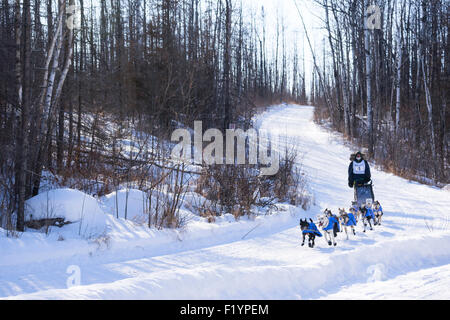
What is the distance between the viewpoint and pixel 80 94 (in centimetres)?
989

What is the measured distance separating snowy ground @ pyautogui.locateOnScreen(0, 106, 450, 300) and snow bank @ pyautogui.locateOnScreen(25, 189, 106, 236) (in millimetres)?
238

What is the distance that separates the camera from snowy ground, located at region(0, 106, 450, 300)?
155 inches

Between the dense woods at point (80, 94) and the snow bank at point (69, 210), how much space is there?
0.81ft

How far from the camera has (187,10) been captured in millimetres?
27406

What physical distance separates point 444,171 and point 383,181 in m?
5.74

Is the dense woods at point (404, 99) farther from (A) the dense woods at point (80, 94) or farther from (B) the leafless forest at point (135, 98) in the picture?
(A) the dense woods at point (80, 94)

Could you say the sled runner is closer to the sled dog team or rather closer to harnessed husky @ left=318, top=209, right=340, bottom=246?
the sled dog team

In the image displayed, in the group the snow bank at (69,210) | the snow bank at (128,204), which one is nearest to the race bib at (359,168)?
the snow bank at (128,204)

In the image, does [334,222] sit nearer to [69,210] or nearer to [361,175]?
[361,175]

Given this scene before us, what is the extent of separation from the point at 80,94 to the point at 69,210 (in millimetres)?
4964

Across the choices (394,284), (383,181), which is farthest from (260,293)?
→ (383,181)

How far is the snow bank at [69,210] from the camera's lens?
5.81m
